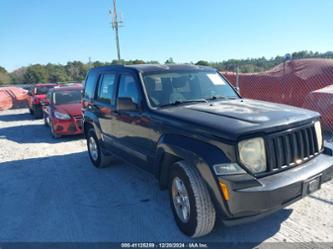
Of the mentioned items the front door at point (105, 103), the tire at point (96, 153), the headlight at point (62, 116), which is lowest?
the tire at point (96, 153)

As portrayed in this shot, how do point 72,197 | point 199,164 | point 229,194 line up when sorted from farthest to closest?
point 72,197, point 199,164, point 229,194

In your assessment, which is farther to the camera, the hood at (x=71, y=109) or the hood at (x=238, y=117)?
the hood at (x=71, y=109)

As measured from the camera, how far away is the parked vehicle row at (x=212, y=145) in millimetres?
2785

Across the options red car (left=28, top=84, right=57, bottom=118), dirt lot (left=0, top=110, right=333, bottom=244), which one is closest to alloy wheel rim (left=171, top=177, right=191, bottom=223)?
dirt lot (left=0, top=110, right=333, bottom=244)

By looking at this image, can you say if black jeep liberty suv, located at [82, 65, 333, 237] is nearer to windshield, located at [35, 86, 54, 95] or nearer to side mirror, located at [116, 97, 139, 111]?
side mirror, located at [116, 97, 139, 111]

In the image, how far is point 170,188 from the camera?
11.7ft

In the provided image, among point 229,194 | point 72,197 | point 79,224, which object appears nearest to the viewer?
point 229,194

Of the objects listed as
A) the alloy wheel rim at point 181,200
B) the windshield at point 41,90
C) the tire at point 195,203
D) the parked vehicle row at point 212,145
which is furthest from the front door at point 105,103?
the windshield at point 41,90

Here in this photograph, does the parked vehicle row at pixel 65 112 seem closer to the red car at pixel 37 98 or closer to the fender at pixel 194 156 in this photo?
the red car at pixel 37 98

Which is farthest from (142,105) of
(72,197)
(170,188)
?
(72,197)

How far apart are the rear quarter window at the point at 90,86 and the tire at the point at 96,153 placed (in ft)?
2.41

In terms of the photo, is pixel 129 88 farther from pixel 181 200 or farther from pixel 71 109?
pixel 71 109

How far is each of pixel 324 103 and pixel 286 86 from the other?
243cm

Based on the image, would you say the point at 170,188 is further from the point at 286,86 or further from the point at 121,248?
the point at 286,86
